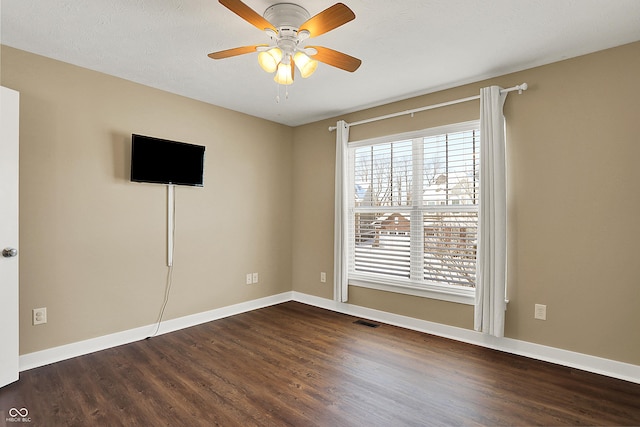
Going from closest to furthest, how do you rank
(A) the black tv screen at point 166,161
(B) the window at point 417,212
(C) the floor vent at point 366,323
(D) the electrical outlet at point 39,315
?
(D) the electrical outlet at point 39,315, (A) the black tv screen at point 166,161, (B) the window at point 417,212, (C) the floor vent at point 366,323

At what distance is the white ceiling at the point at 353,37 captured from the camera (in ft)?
6.97

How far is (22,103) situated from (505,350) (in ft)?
15.2

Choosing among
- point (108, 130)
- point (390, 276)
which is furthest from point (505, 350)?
point (108, 130)

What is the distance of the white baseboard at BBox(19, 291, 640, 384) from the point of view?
2.60 m

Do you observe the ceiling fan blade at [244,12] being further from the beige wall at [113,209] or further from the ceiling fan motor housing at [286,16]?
the beige wall at [113,209]

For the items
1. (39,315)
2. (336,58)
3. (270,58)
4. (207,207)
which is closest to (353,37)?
(336,58)

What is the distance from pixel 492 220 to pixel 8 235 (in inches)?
152

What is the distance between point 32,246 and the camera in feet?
8.87

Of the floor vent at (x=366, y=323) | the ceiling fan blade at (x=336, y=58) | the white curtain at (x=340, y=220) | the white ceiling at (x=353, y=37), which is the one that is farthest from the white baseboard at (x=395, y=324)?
the ceiling fan blade at (x=336, y=58)

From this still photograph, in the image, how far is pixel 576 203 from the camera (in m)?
2.73

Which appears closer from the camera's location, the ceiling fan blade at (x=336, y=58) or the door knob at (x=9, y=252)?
the ceiling fan blade at (x=336, y=58)

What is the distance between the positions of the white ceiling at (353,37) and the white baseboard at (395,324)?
97.5 inches

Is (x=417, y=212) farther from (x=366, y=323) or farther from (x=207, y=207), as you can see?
(x=207, y=207)

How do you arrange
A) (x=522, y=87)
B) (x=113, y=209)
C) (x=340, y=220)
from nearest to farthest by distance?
(x=522, y=87)
(x=113, y=209)
(x=340, y=220)
